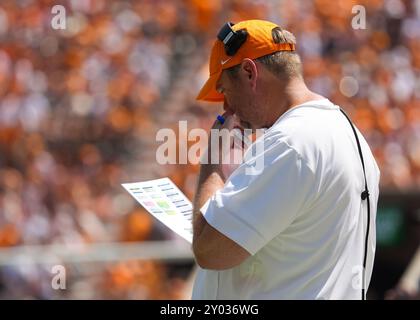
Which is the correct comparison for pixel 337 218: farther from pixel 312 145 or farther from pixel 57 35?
pixel 57 35

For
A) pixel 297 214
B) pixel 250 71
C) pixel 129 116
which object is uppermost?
pixel 250 71

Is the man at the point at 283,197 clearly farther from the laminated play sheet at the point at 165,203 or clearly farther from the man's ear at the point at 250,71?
the laminated play sheet at the point at 165,203

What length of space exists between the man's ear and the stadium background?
6.65 meters

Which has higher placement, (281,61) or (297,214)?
(281,61)

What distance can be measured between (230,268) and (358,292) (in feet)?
1.27

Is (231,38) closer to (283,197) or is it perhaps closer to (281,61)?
(281,61)

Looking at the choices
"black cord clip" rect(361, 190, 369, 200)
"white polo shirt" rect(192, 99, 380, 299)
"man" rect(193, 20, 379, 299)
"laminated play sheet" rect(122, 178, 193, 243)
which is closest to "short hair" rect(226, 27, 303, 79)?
"man" rect(193, 20, 379, 299)

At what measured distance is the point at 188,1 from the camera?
15398 millimetres

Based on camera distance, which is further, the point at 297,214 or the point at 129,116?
the point at 129,116

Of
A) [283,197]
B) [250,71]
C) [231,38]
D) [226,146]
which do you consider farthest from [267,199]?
[231,38]

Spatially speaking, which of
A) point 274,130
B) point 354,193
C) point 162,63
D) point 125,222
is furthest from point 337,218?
point 162,63

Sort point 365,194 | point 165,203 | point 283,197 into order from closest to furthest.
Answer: point 283,197 → point 365,194 → point 165,203

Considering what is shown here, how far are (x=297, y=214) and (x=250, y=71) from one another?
0.45 m

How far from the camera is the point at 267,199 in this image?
8.75 ft
